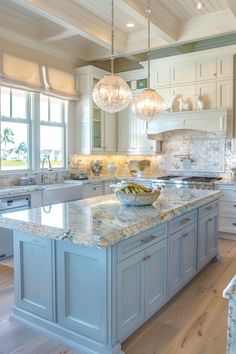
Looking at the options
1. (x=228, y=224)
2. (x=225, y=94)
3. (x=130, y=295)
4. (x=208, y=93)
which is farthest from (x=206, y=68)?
(x=130, y=295)

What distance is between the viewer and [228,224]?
5.10m

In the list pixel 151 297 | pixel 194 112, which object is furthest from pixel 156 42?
pixel 151 297

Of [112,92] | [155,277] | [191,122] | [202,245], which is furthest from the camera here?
[191,122]

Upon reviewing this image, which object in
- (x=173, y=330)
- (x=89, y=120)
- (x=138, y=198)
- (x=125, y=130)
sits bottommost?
(x=173, y=330)

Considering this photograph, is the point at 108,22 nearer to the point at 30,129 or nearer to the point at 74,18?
the point at 74,18

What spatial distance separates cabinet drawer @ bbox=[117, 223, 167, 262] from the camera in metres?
2.16

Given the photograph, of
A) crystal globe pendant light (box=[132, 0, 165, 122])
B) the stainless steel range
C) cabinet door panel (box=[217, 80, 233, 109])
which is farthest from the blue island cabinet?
cabinet door panel (box=[217, 80, 233, 109])

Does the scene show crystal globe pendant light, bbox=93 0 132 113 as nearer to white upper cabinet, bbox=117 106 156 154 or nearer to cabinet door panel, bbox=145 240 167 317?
cabinet door panel, bbox=145 240 167 317

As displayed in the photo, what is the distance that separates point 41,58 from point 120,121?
6.48 ft

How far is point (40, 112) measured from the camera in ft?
17.5

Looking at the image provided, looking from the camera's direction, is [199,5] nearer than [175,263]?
No

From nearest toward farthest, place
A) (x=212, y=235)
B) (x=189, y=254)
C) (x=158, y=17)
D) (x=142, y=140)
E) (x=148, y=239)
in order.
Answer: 1. (x=148, y=239)
2. (x=189, y=254)
3. (x=212, y=235)
4. (x=158, y=17)
5. (x=142, y=140)

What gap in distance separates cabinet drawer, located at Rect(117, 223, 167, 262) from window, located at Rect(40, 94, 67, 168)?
3.28m

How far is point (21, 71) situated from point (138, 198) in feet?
10.2
